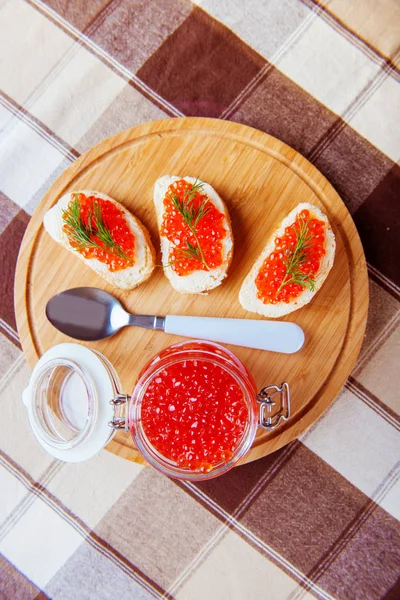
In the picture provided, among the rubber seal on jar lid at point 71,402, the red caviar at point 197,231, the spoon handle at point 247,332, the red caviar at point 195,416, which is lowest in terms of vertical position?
the rubber seal on jar lid at point 71,402

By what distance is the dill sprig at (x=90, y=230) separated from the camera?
1341mm

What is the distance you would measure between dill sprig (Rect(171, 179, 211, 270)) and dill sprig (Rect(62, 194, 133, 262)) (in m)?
0.17

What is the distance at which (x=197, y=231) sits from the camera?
136 cm

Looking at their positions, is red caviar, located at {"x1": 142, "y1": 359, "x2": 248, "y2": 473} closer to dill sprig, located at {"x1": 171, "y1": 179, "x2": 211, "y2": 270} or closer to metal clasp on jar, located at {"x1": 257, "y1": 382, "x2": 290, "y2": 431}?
metal clasp on jar, located at {"x1": 257, "y1": 382, "x2": 290, "y2": 431}

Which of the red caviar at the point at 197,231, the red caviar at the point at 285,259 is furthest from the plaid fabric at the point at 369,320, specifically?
the red caviar at the point at 197,231

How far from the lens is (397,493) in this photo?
1581 millimetres

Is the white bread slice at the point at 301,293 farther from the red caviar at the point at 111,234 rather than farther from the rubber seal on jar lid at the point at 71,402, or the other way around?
the rubber seal on jar lid at the point at 71,402

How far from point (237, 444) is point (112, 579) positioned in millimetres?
804

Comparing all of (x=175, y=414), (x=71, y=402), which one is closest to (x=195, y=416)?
(x=175, y=414)

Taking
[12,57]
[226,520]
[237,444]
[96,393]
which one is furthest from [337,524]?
[12,57]

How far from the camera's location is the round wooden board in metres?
1.41

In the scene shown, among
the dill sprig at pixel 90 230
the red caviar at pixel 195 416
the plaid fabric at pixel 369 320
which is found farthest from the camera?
the plaid fabric at pixel 369 320

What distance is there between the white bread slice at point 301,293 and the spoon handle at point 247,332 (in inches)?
1.4

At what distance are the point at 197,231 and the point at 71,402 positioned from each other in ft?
1.88
